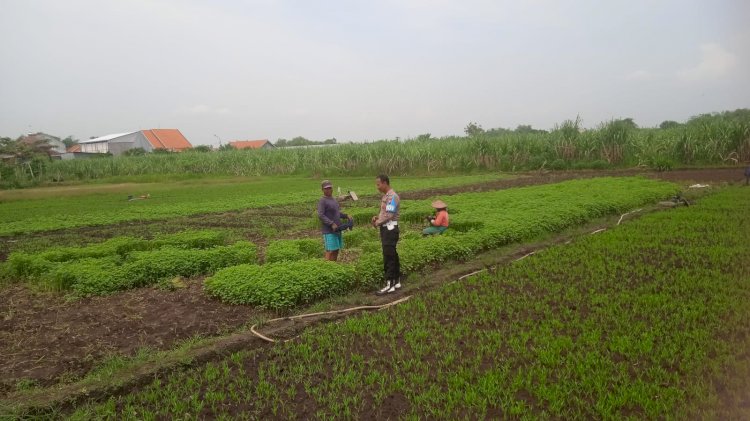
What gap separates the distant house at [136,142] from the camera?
65438mm

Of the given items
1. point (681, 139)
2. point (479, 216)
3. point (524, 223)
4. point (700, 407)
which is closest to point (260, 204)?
point (479, 216)

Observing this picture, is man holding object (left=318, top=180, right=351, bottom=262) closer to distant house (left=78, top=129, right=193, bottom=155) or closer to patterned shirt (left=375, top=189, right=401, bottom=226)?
patterned shirt (left=375, top=189, right=401, bottom=226)

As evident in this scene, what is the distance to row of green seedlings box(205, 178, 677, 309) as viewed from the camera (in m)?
7.44

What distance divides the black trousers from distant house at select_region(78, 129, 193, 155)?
199 feet

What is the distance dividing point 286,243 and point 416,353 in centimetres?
504

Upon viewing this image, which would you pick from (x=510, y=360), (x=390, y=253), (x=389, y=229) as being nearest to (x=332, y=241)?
(x=390, y=253)

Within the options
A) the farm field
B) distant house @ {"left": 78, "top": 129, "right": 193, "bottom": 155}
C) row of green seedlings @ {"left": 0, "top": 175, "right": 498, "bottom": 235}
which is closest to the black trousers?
the farm field

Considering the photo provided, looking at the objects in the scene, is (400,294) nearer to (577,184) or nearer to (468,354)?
(468,354)

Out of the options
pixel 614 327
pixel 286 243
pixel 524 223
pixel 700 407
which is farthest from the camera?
pixel 524 223

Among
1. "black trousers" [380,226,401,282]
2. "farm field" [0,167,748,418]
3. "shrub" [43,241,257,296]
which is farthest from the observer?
"shrub" [43,241,257,296]

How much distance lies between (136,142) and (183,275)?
65.6 meters

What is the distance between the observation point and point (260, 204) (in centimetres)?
1958

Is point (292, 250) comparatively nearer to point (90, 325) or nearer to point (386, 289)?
point (386, 289)

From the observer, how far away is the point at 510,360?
5.07 m
